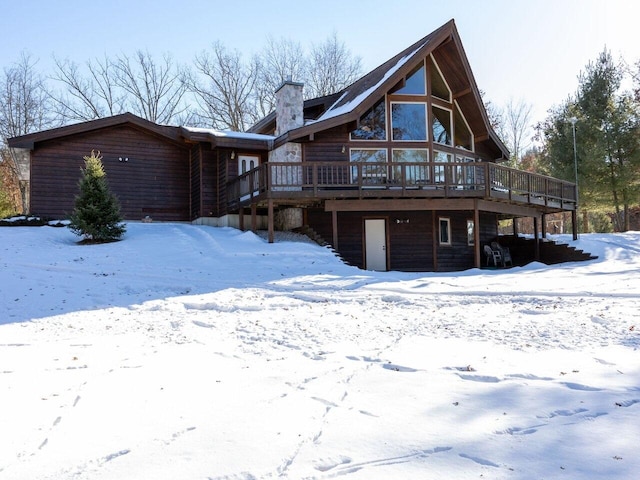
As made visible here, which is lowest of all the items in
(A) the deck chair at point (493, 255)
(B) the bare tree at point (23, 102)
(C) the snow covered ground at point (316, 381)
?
(C) the snow covered ground at point (316, 381)

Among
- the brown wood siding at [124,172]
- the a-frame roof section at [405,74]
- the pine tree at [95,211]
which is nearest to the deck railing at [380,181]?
the a-frame roof section at [405,74]

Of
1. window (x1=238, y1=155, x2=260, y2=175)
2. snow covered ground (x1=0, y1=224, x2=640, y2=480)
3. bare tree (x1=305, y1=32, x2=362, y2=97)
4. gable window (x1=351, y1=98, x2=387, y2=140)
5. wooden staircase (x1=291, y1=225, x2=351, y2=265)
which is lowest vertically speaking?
snow covered ground (x1=0, y1=224, x2=640, y2=480)

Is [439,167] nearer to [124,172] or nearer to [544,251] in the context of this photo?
[544,251]

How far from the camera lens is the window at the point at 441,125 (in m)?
16.8

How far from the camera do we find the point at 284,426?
3037 mm

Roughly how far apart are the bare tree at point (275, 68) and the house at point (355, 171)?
16.2 metres

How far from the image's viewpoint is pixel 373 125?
16.3 metres

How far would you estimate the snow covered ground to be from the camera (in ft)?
8.41

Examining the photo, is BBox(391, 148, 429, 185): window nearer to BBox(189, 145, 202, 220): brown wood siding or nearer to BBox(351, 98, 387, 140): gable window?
BBox(351, 98, 387, 140): gable window

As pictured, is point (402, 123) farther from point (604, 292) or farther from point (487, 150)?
point (604, 292)

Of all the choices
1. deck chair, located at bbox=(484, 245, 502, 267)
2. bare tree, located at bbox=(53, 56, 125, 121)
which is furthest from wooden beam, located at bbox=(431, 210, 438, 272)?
bare tree, located at bbox=(53, 56, 125, 121)

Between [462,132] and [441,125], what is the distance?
1512mm

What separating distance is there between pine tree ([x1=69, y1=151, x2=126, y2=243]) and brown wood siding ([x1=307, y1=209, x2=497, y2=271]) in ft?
19.4

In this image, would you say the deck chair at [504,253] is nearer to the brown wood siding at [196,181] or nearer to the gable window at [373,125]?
the gable window at [373,125]
